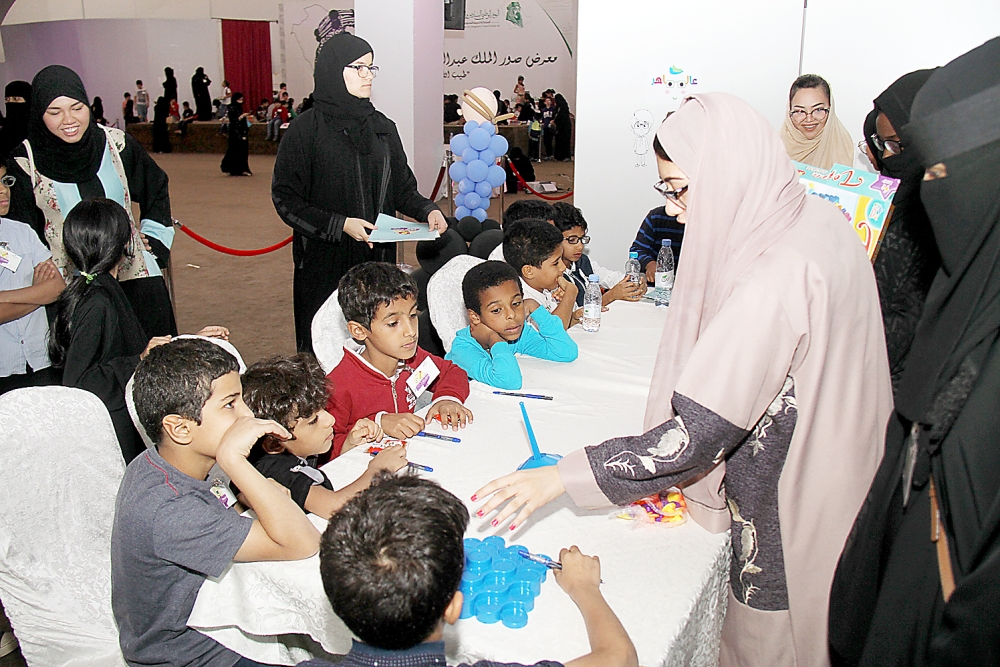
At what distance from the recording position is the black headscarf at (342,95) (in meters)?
3.58

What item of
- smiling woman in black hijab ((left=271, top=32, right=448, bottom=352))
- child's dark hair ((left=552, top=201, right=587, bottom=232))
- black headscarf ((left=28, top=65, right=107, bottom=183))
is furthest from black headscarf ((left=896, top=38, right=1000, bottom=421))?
black headscarf ((left=28, top=65, right=107, bottom=183))

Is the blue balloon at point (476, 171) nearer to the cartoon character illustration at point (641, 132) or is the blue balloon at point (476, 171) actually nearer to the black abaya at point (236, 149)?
the cartoon character illustration at point (641, 132)

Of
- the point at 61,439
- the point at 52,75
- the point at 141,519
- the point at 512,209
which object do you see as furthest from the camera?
the point at 512,209

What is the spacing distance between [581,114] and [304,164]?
2.79 metres

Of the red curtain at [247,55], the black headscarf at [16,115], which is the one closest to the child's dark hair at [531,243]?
the black headscarf at [16,115]

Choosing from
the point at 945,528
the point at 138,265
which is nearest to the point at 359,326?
the point at 138,265

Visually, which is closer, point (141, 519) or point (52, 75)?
point (141, 519)

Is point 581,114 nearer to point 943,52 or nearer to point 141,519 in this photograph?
point 943,52

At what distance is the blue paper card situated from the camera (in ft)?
11.2

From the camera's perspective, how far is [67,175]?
3258 millimetres

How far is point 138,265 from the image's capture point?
3.28 meters

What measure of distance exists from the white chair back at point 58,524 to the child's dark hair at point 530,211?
8.37 feet

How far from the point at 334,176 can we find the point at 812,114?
2647 mm

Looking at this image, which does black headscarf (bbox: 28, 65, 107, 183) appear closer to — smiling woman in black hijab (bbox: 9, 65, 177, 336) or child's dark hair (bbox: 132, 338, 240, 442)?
smiling woman in black hijab (bbox: 9, 65, 177, 336)
